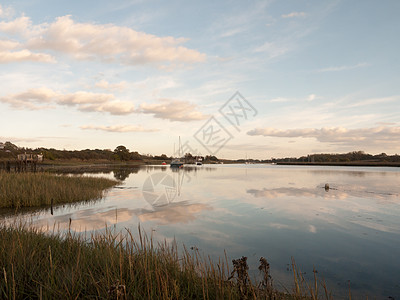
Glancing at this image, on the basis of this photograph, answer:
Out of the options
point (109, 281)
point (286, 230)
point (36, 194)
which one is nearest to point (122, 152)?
point (36, 194)

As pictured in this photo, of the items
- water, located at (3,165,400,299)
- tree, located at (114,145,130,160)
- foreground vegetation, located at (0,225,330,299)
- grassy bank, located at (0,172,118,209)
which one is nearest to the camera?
foreground vegetation, located at (0,225,330,299)

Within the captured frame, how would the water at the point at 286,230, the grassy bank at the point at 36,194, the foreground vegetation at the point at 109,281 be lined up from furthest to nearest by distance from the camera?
the grassy bank at the point at 36,194
the water at the point at 286,230
the foreground vegetation at the point at 109,281

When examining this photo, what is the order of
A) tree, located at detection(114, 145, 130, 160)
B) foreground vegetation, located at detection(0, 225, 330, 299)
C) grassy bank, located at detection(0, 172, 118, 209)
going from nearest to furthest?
1. foreground vegetation, located at detection(0, 225, 330, 299)
2. grassy bank, located at detection(0, 172, 118, 209)
3. tree, located at detection(114, 145, 130, 160)

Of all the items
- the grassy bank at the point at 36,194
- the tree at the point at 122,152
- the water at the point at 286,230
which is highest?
the tree at the point at 122,152

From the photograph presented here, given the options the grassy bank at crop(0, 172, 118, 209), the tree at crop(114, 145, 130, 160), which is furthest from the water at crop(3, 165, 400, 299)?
the tree at crop(114, 145, 130, 160)

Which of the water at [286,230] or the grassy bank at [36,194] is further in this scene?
the grassy bank at [36,194]

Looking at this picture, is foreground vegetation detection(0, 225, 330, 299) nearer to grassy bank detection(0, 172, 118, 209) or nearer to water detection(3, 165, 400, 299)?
water detection(3, 165, 400, 299)

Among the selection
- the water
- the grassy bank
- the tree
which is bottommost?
the water

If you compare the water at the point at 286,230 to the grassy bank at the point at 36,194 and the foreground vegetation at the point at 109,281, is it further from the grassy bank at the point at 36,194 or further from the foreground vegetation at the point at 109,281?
the foreground vegetation at the point at 109,281

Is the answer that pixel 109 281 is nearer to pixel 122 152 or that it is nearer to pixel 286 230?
pixel 286 230

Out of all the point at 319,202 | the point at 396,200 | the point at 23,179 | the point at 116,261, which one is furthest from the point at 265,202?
the point at 23,179

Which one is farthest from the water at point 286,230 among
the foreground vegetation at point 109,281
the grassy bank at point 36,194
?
the foreground vegetation at point 109,281

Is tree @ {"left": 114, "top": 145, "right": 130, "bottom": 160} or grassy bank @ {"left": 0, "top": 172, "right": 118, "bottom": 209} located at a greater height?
tree @ {"left": 114, "top": 145, "right": 130, "bottom": 160}

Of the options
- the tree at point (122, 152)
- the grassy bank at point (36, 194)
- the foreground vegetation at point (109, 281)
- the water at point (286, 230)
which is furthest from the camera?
the tree at point (122, 152)
